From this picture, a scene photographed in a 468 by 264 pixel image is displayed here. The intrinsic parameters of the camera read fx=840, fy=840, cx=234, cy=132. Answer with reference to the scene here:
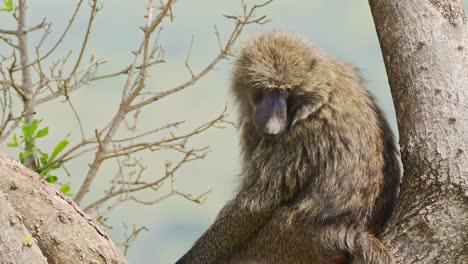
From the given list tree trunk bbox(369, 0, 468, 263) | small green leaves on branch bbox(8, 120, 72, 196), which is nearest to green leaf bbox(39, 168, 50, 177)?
small green leaves on branch bbox(8, 120, 72, 196)

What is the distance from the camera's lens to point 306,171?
17.4 feet

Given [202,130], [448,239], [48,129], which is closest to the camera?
[448,239]

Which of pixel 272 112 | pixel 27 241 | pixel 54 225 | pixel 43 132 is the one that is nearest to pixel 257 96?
pixel 272 112

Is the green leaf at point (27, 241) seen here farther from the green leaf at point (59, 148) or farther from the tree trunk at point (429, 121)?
the green leaf at point (59, 148)

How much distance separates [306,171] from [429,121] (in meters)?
A: 0.82

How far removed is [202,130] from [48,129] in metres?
1.53

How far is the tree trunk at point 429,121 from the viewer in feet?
15.8

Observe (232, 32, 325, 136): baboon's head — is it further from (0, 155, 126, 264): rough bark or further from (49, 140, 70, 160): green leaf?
(49, 140, 70, 160): green leaf

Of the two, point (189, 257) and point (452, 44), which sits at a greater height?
point (452, 44)

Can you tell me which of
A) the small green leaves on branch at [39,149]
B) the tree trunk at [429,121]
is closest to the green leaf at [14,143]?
the small green leaves on branch at [39,149]

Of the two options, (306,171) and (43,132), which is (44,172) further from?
(306,171)

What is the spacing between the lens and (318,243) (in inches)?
201

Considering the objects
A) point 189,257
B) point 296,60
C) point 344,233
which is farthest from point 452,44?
point 189,257

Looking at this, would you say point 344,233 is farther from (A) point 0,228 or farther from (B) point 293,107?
(A) point 0,228
